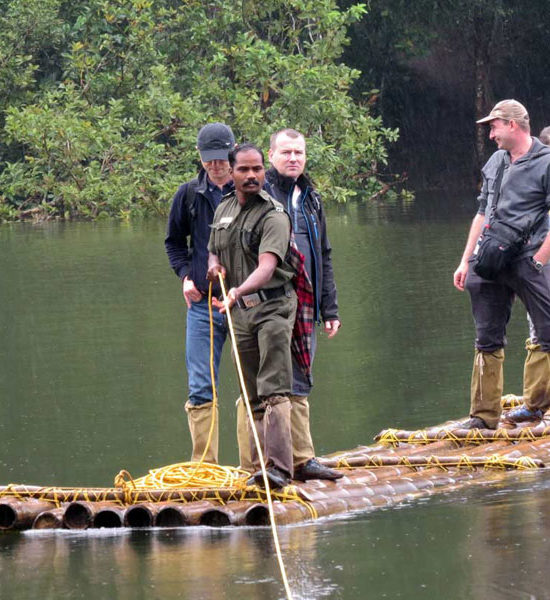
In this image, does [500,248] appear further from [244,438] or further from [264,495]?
[264,495]

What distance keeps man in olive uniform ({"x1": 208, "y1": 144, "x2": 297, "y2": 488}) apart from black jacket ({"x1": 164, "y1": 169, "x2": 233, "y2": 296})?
0.55m

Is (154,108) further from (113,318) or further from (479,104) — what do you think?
(113,318)

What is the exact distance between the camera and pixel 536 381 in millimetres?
8867

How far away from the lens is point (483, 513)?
22.9 ft

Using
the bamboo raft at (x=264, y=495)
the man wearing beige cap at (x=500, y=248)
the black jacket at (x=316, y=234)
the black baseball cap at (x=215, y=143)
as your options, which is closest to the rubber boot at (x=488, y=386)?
the man wearing beige cap at (x=500, y=248)

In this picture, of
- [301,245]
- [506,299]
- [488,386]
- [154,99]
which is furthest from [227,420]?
[154,99]

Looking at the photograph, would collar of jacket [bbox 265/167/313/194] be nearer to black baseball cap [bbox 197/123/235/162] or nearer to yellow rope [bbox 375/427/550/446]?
black baseball cap [bbox 197/123/235/162]

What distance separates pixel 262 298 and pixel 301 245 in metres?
0.47

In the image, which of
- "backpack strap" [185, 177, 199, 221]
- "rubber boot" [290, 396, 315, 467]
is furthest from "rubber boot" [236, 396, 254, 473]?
"backpack strap" [185, 177, 199, 221]

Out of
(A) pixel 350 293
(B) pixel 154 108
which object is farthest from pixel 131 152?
(A) pixel 350 293

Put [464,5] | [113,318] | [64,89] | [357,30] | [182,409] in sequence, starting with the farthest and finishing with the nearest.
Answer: [357,30] → [464,5] → [64,89] → [113,318] → [182,409]

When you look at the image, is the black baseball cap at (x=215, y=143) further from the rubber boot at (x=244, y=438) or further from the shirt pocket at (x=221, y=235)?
the rubber boot at (x=244, y=438)

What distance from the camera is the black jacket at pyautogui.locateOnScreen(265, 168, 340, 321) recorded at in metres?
7.46

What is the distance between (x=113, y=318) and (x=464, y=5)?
22052mm
